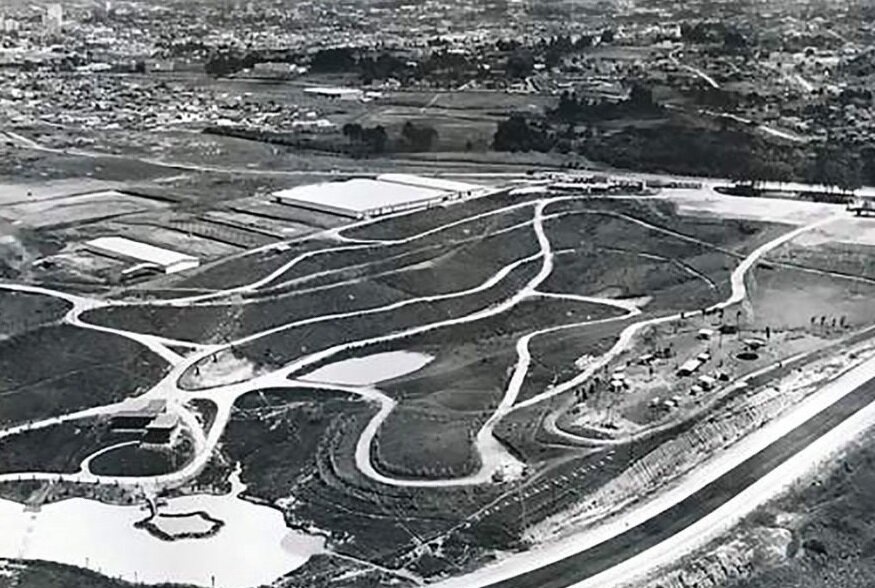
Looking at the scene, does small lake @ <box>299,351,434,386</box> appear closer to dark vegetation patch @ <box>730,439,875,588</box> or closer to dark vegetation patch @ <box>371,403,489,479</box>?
dark vegetation patch @ <box>371,403,489,479</box>

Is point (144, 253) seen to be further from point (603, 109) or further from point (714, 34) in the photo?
point (714, 34)

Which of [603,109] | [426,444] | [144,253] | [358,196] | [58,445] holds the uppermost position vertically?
[603,109]

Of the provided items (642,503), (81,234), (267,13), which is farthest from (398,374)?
(267,13)

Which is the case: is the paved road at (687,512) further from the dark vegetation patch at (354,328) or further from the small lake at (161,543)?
the dark vegetation patch at (354,328)

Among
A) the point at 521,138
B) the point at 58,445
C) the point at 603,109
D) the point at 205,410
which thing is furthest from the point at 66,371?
the point at 603,109

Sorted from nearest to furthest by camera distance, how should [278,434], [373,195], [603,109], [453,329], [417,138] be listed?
1. [278,434]
2. [453,329]
3. [373,195]
4. [417,138]
5. [603,109]

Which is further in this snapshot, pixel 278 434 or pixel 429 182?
pixel 429 182

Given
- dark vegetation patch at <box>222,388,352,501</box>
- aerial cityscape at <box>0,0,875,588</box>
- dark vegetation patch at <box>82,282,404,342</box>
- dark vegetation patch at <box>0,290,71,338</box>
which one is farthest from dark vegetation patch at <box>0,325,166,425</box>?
dark vegetation patch at <box>222,388,352,501</box>

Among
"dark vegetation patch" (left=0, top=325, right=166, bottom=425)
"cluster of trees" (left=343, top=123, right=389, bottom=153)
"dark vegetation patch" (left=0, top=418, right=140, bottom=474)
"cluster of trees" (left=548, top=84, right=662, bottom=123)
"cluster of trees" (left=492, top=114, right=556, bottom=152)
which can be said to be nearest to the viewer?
"dark vegetation patch" (left=0, top=418, right=140, bottom=474)
